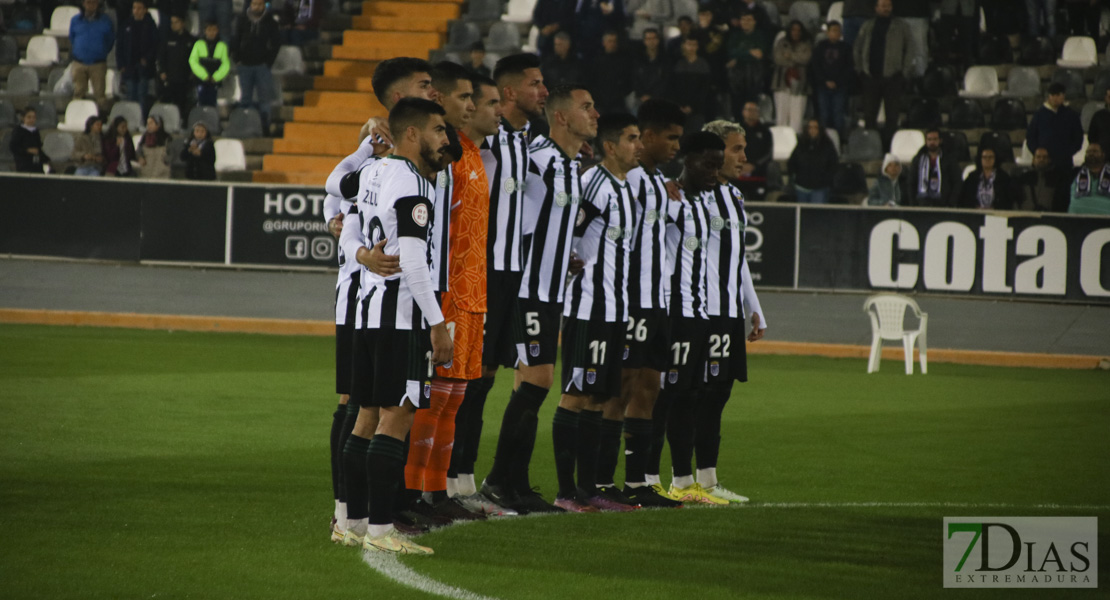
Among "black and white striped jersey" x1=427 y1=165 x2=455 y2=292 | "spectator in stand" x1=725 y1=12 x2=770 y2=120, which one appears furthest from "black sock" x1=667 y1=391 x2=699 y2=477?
"spectator in stand" x1=725 y1=12 x2=770 y2=120

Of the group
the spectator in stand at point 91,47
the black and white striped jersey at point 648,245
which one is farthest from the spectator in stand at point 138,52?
the black and white striped jersey at point 648,245

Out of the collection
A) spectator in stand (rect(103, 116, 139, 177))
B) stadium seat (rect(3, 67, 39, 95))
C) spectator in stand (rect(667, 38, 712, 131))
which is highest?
stadium seat (rect(3, 67, 39, 95))

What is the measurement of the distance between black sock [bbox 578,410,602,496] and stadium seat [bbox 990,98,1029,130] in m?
16.9

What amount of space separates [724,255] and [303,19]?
775 inches

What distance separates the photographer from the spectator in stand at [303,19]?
1069 inches

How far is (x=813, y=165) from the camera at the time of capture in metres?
21.4

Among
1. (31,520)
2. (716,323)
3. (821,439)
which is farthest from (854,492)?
(31,520)

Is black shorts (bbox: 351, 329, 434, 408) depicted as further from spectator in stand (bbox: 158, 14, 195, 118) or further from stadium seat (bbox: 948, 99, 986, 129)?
spectator in stand (bbox: 158, 14, 195, 118)

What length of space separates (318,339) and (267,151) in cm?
874

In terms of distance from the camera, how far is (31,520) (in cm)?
730

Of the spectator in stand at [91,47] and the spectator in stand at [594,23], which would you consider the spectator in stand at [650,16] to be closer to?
the spectator in stand at [594,23]

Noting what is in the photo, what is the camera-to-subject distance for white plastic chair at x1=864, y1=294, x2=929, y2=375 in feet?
53.6

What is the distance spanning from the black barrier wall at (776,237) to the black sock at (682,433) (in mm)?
11548

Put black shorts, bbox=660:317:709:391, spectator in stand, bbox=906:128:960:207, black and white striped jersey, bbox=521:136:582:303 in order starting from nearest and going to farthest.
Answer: black and white striped jersey, bbox=521:136:582:303
black shorts, bbox=660:317:709:391
spectator in stand, bbox=906:128:960:207
